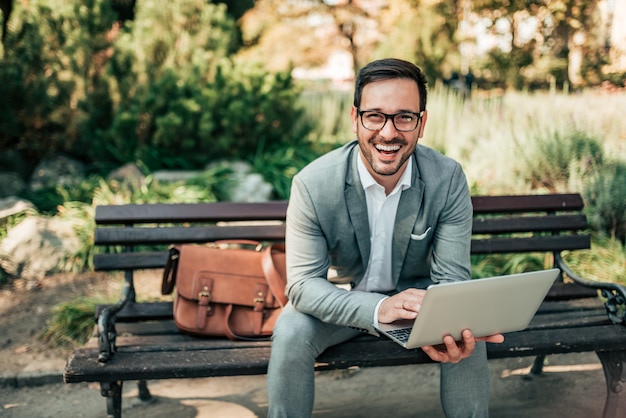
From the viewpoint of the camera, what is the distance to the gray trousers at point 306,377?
2.32 meters

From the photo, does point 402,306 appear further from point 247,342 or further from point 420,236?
point 247,342

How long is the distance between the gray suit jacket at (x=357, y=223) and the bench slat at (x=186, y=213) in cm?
67

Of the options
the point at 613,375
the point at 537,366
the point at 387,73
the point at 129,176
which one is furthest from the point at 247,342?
the point at 129,176

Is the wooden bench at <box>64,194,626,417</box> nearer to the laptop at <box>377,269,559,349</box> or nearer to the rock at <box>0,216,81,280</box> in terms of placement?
the laptop at <box>377,269,559,349</box>

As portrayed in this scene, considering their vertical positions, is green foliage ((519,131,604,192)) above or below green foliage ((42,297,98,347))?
above

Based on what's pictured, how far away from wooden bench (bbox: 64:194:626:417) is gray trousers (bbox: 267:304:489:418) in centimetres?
15

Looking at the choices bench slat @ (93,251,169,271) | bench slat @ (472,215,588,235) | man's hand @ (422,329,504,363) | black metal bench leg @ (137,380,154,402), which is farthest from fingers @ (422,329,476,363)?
black metal bench leg @ (137,380,154,402)

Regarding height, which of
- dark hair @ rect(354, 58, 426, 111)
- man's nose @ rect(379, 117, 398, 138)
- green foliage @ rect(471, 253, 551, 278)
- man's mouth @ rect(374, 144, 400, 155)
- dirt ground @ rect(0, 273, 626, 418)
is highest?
dark hair @ rect(354, 58, 426, 111)

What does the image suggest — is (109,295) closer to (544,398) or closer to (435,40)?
(544,398)

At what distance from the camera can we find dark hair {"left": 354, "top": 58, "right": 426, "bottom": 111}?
2451 millimetres

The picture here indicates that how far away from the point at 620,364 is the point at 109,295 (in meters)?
3.21

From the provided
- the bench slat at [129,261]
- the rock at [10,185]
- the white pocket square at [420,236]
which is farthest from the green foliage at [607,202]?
the rock at [10,185]

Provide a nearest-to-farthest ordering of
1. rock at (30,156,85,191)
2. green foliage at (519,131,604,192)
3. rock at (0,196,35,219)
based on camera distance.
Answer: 1. rock at (0,196,35,219)
2. green foliage at (519,131,604,192)
3. rock at (30,156,85,191)

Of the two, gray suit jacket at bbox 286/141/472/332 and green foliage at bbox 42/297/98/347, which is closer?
gray suit jacket at bbox 286/141/472/332
